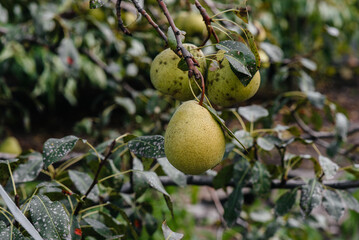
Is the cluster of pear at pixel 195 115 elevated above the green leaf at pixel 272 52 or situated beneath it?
elevated above

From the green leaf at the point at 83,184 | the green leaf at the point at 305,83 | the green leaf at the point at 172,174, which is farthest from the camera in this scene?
the green leaf at the point at 305,83

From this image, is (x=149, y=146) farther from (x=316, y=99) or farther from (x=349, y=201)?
(x=316, y=99)

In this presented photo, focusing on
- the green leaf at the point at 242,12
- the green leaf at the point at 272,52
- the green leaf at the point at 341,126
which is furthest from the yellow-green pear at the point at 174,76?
the green leaf at the point at 341,126

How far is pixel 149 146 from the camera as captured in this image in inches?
28.8

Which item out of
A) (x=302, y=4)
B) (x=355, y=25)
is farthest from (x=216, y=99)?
(x=355, y=25)

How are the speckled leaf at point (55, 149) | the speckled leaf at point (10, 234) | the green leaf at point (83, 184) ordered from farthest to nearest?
1. the green leaf at point (83, 184)
2. the speckled leaf at point (55, 149)
3. the speckled leaf at point (10, 234)

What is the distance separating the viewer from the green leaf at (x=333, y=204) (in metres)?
0.91

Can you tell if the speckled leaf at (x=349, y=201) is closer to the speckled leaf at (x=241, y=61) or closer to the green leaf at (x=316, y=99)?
the green leaf at (x=316, y=99)

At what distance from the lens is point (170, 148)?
23.4 inches

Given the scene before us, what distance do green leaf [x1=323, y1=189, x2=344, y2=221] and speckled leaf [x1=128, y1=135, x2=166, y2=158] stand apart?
461 mm

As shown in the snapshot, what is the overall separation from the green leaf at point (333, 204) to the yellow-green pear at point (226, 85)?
420mm

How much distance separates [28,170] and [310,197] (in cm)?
67

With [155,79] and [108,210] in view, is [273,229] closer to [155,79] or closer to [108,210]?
[108,210]

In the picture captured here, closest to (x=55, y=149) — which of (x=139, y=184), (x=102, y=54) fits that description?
(x=139, y=184)
